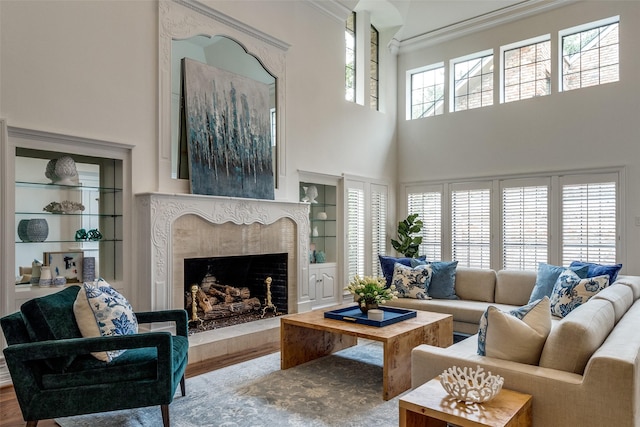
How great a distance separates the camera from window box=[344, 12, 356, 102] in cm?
713

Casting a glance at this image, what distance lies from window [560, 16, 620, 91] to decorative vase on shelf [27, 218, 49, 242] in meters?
6.68

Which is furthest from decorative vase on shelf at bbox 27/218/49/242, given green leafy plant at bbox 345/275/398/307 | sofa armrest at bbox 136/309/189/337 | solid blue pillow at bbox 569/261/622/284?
solid blue pillow at bbox 569/261/622/284

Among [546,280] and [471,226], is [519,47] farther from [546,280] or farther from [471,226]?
[546,280]

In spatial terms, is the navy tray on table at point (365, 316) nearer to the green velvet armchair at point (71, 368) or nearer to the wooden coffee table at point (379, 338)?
the wooden coffee table at point (379, 338)

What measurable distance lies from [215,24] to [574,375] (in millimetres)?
4770

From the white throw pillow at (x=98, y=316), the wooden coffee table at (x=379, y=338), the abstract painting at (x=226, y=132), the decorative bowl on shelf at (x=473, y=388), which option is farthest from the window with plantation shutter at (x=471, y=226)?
the white throw pillow at (x=98, y=316)

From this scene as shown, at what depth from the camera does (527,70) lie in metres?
6.69

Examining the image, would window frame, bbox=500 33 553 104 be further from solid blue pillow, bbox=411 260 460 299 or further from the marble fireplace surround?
the marble fireplace surround

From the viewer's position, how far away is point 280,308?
18.8 feet

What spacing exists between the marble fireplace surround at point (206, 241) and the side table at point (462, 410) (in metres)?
2.57

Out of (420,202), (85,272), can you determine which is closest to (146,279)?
(85,272)

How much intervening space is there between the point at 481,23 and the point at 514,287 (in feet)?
14.3

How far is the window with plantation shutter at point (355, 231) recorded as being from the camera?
22.6ft

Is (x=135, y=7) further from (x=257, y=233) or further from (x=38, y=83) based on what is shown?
(x=257, y=233)
